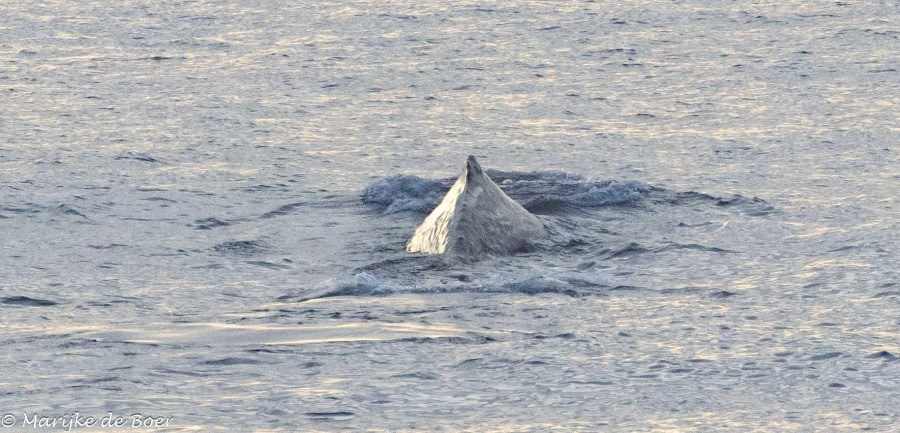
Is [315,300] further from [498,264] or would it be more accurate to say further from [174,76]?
[174,76]

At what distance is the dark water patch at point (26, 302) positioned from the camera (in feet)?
37.3

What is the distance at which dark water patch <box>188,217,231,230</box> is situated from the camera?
48.1 feet

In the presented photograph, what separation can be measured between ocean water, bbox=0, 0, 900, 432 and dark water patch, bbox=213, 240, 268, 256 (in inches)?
2.2

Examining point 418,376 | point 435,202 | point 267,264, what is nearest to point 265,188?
point 435,202

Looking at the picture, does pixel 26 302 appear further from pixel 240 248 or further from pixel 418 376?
pixel 418 376

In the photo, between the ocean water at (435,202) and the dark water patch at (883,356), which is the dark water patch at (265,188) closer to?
the ocean water at (435,202)

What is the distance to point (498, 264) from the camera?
12.3 m

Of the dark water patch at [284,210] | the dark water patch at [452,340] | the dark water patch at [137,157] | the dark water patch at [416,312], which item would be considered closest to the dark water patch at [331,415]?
the dark water patch at [452,340]

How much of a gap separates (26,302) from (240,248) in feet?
8.36

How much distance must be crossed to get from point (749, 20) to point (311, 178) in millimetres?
12969

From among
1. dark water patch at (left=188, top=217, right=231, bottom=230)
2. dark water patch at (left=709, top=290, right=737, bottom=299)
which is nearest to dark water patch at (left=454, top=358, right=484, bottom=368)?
dark water patch at (left=709, top=290, right=737, bottom=299)

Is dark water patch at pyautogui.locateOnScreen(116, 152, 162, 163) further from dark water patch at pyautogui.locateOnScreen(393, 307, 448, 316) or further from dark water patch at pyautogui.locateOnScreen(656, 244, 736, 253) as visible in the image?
dark water patch at pyautogui.locateOnScreen(393, 307, 448, 316)

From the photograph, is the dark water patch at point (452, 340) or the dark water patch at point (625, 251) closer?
the dark water patch at point (452, 340)

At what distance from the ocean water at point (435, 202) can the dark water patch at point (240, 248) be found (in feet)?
0.18
